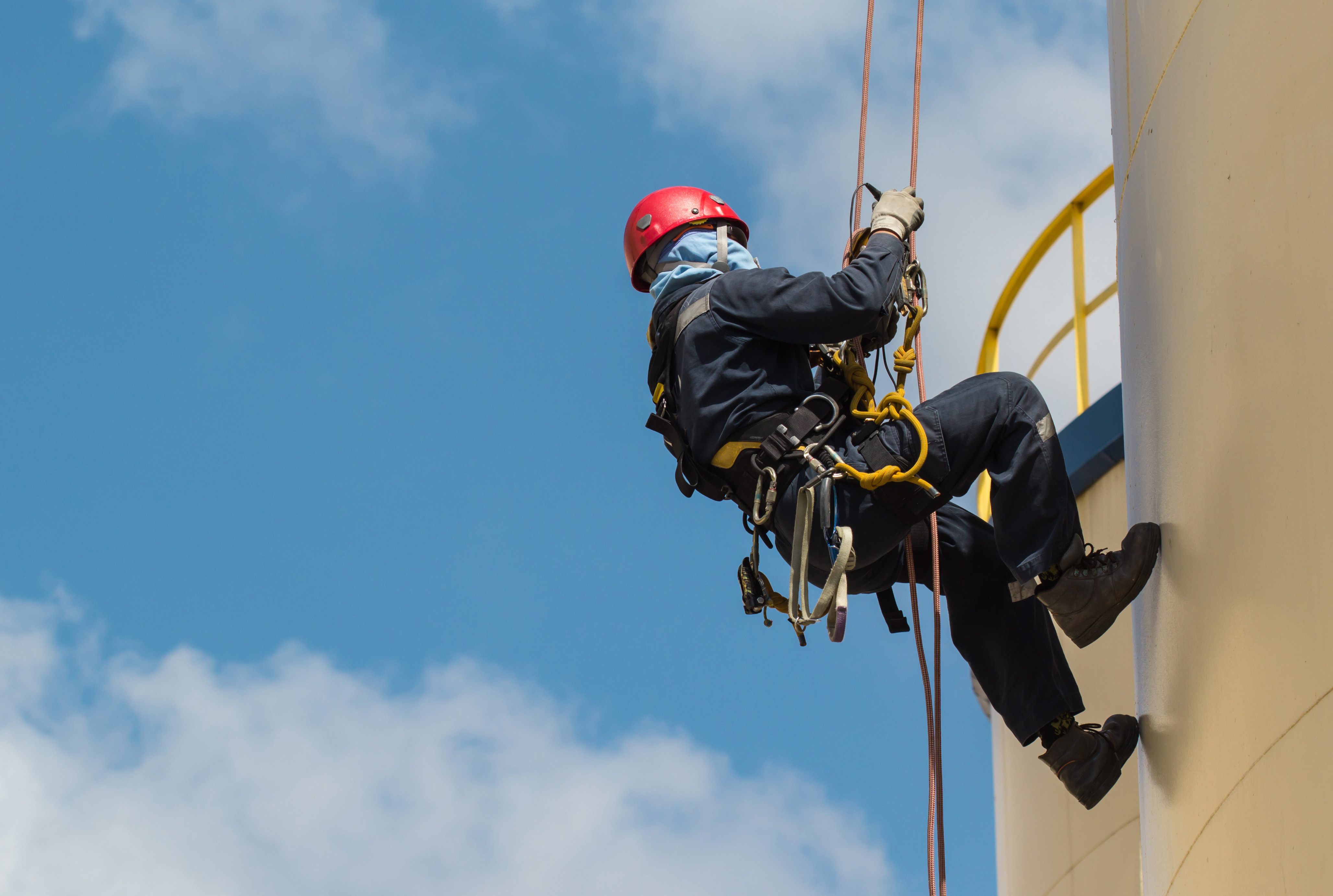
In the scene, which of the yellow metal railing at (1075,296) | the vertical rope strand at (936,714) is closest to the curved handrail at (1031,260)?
A: the yellow metal railing at (1075,296)

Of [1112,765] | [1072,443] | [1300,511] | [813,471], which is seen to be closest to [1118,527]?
[1072,443]

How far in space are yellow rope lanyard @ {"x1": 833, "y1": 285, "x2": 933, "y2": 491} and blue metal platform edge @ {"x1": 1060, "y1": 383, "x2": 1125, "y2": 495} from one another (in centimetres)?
281

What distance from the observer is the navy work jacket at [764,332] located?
4602 millimetres

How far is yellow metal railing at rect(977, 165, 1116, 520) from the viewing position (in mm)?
8859

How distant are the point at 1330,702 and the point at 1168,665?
3.96ft

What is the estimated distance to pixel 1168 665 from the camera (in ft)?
13.1

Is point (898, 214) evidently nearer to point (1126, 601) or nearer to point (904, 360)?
point (904, 360)

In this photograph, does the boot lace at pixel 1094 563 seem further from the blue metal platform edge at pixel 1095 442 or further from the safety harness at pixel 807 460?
the blue metal platform edge at pixel 1095 442

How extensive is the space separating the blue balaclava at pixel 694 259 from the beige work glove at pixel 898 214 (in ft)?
1.54

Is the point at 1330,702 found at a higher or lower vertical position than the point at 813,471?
lower

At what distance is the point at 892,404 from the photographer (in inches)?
182

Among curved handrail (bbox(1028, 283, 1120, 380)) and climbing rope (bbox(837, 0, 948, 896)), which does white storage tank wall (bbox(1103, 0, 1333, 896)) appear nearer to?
climbing rope (bbox(837, 0, 948, 896))

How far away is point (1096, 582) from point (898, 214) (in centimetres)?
131

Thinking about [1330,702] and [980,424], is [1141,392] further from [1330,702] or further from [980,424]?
[1330,702]
